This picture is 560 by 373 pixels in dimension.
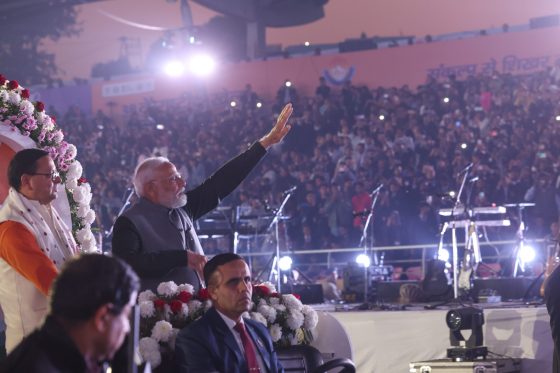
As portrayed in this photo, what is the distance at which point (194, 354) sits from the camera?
192 inches

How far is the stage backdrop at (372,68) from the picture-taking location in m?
18.3

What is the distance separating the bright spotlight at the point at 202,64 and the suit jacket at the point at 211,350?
1690cm

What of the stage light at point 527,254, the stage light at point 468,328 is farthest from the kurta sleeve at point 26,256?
the stage light at point 527,254

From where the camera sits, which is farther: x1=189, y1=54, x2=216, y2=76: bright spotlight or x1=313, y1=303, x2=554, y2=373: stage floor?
x1=189, y1=54, x2=216, y2=76: bright spotlight

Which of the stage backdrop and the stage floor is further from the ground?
the stage backdrop

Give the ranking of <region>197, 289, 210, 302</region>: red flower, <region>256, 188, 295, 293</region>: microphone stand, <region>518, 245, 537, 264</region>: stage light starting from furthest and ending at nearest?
<region>518, 245, 537, 264</region>: stage light
<region>256, 188, 295, 293</region>: microphone stand
<region>197, 289, 210, 302</region>: red flower

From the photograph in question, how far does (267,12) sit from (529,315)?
51.7 feet

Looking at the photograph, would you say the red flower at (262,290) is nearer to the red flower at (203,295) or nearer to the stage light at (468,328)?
the red flower at (203,295)

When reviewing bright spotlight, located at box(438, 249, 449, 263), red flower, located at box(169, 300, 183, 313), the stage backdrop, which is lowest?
bright spotlight, located at box(438, 249, 449, 263)

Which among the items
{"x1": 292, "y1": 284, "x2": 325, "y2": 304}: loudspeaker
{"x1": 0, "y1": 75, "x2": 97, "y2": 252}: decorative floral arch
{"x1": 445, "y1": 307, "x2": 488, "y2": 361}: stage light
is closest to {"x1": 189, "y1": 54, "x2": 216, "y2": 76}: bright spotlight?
{"x1": 292, "y1": 284, "x2": 325, "y2": 304}: loudspeaker

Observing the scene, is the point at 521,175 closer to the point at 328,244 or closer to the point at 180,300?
the point at 328,244

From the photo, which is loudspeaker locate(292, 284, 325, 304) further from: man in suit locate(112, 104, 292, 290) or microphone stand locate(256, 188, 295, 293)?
man in suit locate(112, 104, 292, 290)

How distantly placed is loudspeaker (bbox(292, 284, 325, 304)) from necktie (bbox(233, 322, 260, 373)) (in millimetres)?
6784

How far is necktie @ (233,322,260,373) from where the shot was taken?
4.92 metres
